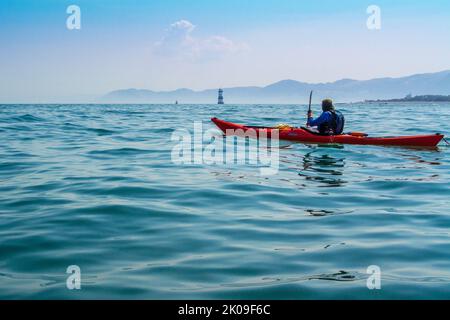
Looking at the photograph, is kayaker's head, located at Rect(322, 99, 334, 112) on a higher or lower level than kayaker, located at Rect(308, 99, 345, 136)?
higher

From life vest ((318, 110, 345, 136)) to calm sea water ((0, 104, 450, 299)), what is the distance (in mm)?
4500

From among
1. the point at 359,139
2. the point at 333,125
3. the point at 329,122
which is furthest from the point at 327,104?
the point at 359,139

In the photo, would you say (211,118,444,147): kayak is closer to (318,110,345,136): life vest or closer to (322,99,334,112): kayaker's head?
(318,110,345,136): life vest

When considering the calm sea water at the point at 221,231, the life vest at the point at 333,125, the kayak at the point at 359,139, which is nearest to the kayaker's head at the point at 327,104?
the life vest at the point at 333,125

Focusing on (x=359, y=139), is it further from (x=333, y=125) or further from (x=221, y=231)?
(x=221, y=231)

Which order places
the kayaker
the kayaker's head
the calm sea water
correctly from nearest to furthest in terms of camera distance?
the calm sea water
the kayaker's head
the kayaker

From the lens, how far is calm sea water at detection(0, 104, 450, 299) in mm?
4465

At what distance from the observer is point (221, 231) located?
620 cm

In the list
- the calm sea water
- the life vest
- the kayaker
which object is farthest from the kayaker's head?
the calm sea water

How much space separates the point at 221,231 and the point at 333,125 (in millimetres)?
10520

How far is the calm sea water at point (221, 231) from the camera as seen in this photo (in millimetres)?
4465

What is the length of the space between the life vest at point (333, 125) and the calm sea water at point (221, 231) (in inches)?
177

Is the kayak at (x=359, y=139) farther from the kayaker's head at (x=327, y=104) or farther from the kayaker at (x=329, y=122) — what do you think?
the kayaker's head at (x=327, y=104)
